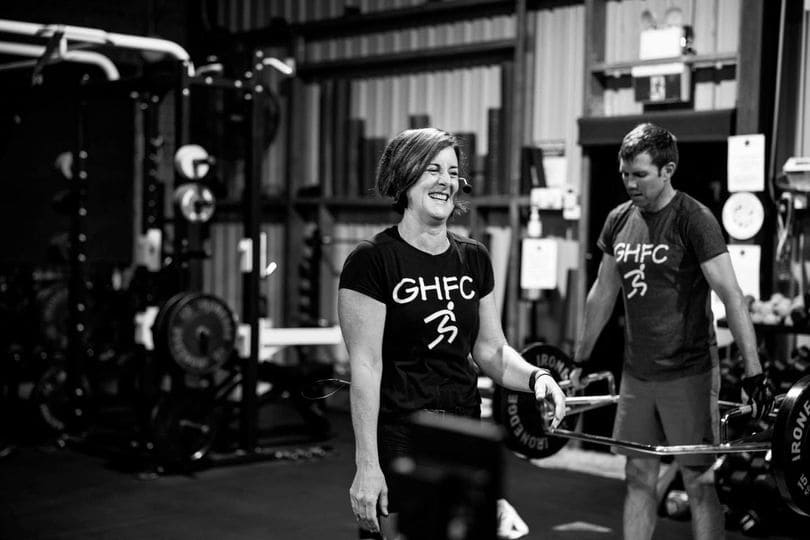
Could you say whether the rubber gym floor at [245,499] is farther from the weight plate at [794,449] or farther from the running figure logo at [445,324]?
the running figure logo at [445,324]

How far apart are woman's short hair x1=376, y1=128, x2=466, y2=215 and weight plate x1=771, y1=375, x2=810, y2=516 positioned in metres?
1.47

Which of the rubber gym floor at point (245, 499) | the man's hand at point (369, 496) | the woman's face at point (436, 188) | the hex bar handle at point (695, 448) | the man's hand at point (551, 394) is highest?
the woman's face at point (436, 188)

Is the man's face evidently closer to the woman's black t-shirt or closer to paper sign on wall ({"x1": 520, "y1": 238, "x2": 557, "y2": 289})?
the woman's black t-shirt

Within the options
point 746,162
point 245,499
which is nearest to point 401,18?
point 746,162

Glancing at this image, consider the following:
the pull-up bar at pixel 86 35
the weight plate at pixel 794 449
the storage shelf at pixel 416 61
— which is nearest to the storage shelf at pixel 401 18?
the storage shelf at pixel 416 61

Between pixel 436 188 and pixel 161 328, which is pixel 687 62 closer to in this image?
pixel 161 328

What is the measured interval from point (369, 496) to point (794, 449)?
5.17 feet

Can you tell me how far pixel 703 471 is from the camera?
3449 mm

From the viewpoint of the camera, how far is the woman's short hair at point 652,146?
348 centimetres

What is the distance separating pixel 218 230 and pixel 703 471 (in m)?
6.72

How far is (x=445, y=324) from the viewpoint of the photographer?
2.50 metres

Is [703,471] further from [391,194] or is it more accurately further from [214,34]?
[214,34]

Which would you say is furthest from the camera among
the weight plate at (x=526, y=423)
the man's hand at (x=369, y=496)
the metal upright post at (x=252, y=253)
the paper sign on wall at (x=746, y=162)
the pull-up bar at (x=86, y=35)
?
the pull-up bar at (x=86, y=35)

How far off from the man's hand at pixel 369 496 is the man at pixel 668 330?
1452 millimetres
